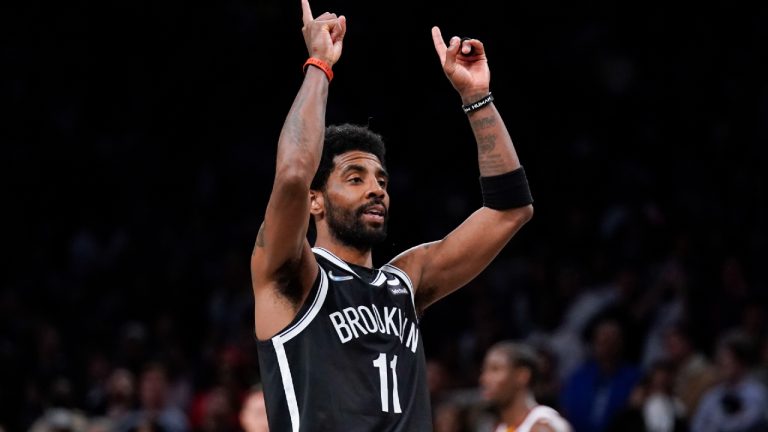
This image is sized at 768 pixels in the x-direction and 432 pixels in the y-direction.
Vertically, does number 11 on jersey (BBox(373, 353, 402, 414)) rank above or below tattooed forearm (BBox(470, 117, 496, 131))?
below

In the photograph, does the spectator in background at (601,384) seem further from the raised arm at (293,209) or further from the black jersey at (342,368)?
the raised arm at (293,209)

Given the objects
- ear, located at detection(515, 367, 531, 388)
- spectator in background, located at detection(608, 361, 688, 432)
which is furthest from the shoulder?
spectator in background, located at detection(608, 361, 688, 432)

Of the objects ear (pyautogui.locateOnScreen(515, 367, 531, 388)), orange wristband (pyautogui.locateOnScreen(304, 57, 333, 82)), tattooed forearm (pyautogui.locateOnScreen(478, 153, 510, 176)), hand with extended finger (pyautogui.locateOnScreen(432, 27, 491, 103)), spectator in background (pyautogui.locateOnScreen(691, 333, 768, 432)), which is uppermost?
orange wristband (pyautogui.locateOnScreen(304, 57, 333, 82))

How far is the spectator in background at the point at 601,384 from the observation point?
347 inches

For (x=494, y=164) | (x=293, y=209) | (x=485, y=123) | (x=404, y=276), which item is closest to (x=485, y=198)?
(x=494, y=164)

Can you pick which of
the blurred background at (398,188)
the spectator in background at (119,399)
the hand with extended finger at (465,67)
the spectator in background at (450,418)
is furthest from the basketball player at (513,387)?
the spectator in background at (119,399)

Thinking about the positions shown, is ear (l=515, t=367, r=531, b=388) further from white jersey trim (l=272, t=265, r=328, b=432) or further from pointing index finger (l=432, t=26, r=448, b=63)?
white jersey trim (l=272, t=265, r=328, b=432)

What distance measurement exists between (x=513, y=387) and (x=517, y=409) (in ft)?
0.40

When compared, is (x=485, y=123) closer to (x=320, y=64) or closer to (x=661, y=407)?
(x=320, y=64)

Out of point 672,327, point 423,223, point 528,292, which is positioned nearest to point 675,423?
point 672,327

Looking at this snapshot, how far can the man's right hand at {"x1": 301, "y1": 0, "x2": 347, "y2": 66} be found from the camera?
4078 millimetres

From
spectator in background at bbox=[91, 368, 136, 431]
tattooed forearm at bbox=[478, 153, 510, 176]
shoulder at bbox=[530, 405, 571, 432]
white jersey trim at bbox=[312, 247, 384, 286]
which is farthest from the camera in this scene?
spectator in background at bbox=[91, 368, 136, 431]

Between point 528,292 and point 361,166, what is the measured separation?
6580 mm

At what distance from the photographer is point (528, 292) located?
420 inches
